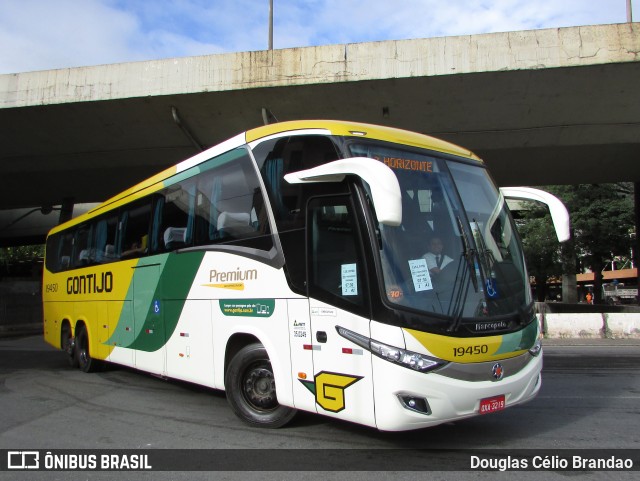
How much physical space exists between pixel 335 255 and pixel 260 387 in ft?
6.38

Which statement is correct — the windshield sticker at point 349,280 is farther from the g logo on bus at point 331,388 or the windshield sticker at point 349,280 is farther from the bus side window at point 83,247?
the bus side window at point 83,247

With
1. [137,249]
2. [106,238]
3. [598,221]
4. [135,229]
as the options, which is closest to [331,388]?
[137,249]

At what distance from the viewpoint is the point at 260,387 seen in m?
5.75

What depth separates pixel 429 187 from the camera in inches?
196

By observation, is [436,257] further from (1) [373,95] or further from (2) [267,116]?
(2) [267,116]

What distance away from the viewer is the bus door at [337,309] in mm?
4496

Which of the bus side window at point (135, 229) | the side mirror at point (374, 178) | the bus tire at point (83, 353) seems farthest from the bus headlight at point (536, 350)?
the bus tire at point (83, 353)

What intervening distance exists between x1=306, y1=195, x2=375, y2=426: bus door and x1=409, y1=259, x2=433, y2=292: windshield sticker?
42 centimetres

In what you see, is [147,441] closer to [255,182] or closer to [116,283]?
[255,182]

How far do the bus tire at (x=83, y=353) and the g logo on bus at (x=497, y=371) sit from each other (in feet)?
26.0

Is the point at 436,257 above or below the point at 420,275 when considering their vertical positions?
above

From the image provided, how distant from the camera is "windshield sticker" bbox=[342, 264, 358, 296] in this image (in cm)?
459

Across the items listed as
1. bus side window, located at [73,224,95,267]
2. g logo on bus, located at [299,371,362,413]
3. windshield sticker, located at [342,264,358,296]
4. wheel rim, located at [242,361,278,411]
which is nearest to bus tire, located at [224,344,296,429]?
Answer: wheel rim, located at [242,361,278,411]

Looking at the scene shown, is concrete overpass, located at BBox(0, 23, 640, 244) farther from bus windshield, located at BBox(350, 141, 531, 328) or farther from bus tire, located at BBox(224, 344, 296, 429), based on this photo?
bus tire, located at BBox(224, 344, 296, 429)
